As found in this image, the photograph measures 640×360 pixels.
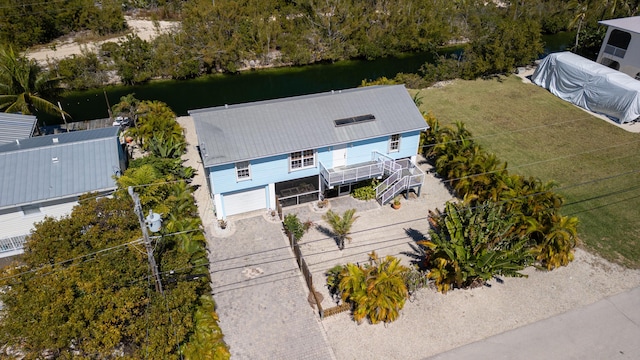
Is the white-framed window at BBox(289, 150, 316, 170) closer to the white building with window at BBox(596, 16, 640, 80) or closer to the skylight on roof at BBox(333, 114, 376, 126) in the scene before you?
the skylight on roof at BBox(333, 114, 376, 126)

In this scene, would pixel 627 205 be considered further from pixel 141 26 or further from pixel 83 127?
pixel 141 26

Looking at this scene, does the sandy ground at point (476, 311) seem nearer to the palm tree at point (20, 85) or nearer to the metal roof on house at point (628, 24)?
the palm tree at point (20, 85)

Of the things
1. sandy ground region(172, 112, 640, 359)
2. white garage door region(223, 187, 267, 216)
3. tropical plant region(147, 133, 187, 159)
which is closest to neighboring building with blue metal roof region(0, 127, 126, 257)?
tropical plant region(147, 133, 187, 159)

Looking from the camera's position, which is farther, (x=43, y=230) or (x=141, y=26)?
(x=141, y=26)

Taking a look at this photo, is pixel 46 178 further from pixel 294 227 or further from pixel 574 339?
pixel 574 339

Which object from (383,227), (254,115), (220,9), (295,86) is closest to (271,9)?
(220,9)

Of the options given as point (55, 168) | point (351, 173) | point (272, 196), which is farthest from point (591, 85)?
point (55, 168)

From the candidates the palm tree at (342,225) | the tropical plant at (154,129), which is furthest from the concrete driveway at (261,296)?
the tropical plant at (154,129)
